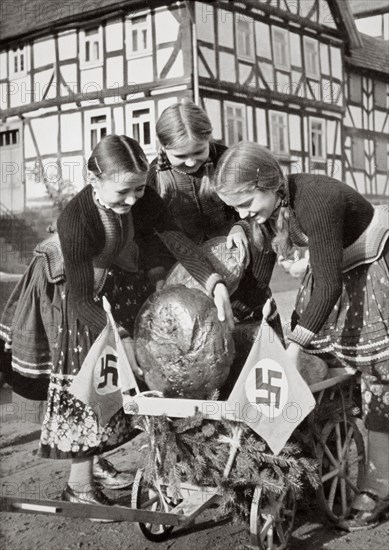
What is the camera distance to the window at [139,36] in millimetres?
3383

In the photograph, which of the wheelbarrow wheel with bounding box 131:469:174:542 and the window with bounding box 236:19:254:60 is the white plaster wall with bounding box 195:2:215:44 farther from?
the wheelbarrow wheel with bounding box 131:469:174:542

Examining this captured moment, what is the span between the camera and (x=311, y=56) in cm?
382

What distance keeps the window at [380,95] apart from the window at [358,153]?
0.24 metres

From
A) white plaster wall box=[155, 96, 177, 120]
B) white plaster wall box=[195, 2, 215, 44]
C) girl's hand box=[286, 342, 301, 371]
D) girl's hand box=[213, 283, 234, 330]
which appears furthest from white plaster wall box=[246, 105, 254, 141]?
girl's hand box=[286, 342, 301, 371]

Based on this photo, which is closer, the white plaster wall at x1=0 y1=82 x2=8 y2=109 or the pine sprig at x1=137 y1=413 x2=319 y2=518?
the pine sprig at x1=137 y1=413 x2=319 y2=518

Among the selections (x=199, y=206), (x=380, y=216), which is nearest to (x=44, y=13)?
(x=199, y=206)

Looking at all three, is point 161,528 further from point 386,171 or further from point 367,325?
point 386,171

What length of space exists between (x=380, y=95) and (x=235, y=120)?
0.92m

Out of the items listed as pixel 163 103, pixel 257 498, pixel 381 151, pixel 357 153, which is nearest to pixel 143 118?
pixel 163 103

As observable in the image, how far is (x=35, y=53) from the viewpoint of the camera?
11.2ft

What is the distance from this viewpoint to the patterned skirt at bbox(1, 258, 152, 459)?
2.92 metres

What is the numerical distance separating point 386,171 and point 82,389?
97.9 inches

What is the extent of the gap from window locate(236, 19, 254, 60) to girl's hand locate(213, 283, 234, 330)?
197cm

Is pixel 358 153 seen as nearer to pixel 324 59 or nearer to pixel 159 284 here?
pixel 324 59
